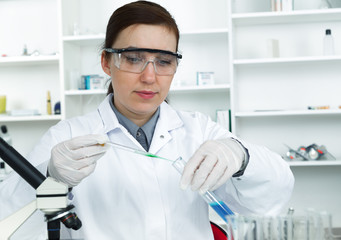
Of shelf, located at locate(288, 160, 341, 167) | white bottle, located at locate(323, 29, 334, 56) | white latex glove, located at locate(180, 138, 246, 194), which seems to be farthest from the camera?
white bottle, located at locate(323, 29, 334, 56)

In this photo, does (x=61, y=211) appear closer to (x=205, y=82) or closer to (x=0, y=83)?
(x=205, y=82)

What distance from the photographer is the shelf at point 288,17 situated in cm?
285

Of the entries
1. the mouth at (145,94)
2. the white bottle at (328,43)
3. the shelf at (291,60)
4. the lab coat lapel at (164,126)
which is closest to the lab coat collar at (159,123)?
the lab coat lapel at (164,126)

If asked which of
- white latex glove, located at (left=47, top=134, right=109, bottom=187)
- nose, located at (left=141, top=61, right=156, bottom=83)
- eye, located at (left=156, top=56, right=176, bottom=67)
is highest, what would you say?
eye, located at (left=156, top=56, right=176, bottom=67)

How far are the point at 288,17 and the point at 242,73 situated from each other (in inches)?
21.0

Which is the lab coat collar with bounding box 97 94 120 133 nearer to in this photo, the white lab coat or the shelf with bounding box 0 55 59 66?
the white lab coat

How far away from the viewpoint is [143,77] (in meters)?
1.34

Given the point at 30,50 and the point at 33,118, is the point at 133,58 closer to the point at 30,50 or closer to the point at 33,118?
the point at 33,118

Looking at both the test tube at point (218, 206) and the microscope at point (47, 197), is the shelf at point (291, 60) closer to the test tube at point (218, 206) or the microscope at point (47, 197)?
the test tube at point (218, 206)

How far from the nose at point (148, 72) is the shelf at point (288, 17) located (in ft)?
5.66

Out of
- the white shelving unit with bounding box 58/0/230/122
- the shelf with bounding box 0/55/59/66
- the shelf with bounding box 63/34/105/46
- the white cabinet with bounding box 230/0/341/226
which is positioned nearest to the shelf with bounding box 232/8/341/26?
the white cabinet with bounding box 230/0/341/226

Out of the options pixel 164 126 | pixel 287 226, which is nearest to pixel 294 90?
pixel 164 126

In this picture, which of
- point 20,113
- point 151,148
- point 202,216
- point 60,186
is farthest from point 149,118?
point 20,113

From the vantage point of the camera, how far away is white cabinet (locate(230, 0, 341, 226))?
3.14 meters
